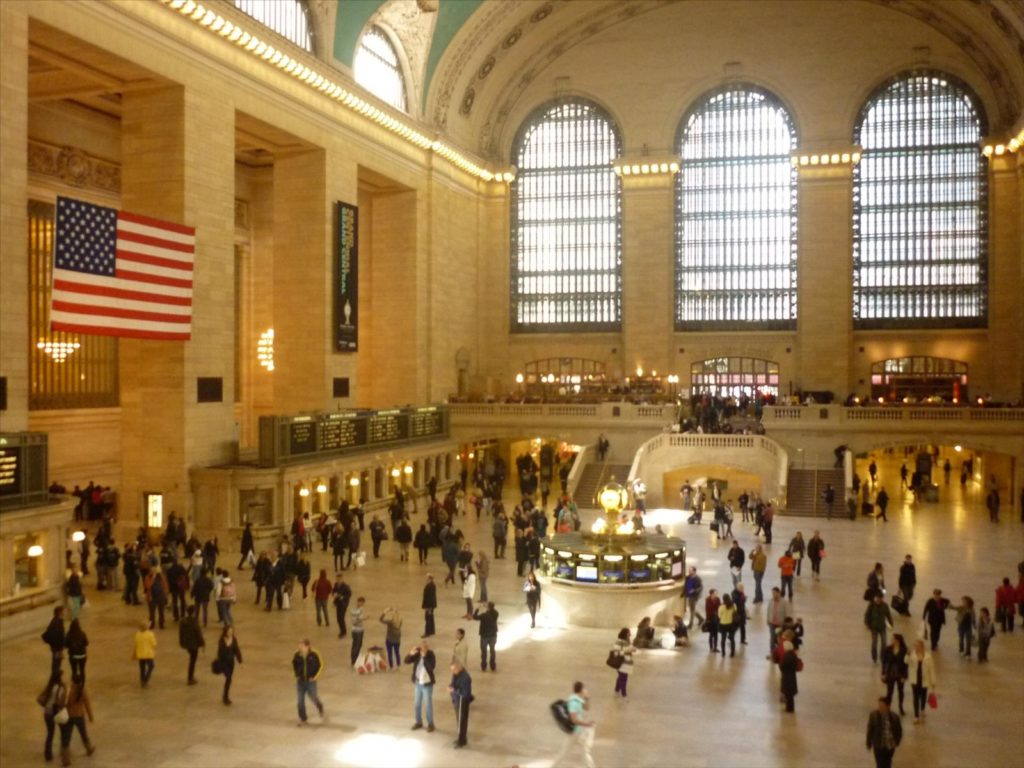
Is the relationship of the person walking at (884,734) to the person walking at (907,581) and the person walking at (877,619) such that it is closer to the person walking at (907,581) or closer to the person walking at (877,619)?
the person walking at (877,619)

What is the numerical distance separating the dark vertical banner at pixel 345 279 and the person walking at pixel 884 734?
2194 cm

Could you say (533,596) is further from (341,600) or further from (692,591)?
(341,600)

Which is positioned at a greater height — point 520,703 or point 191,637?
point 191,637

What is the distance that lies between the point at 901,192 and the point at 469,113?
1741 cm

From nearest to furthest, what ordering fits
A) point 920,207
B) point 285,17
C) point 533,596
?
point 533,596, point 285,17, point 920,207

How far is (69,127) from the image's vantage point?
1001 inches

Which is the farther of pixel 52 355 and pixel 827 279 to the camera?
pixel 827 279

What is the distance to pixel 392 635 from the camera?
12.6m

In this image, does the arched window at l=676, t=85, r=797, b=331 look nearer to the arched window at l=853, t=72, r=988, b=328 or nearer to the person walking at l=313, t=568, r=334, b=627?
the arched window at l=853, t=72, r=988, b=328

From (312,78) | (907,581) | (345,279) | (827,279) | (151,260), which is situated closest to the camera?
(907,581)

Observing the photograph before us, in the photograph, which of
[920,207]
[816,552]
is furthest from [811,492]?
[920,207]

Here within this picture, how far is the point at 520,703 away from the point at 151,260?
42.9 feet

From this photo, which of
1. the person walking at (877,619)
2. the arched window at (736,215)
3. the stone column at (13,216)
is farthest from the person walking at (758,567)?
the arched window at (736,215)

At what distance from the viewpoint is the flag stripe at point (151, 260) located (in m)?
19.4
